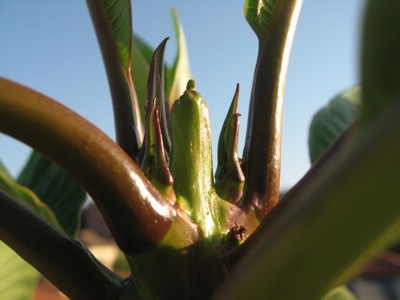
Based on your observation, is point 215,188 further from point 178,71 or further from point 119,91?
point 178,71

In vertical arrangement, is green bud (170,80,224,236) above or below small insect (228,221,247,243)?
above

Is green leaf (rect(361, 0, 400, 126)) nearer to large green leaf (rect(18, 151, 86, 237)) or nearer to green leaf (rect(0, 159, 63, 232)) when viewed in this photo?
green leaf (rect(0, 159, 63, 232))

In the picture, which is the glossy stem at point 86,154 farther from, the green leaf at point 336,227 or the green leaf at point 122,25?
the green leaf at point 122,25

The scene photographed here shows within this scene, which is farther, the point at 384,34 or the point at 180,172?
the point at 180,172

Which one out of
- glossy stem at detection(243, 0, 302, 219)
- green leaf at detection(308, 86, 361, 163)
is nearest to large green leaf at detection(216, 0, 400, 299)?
glossy stem at detection(243, 0, 302, 219)

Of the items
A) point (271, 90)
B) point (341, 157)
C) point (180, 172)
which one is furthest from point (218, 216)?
point (341, 157)

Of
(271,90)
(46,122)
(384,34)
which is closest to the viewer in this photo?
(384,34)

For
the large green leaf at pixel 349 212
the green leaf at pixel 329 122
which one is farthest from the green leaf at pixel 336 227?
the green leaf at pixel 329 122

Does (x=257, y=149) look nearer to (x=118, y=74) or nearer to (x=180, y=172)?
(x=180, y=172)
